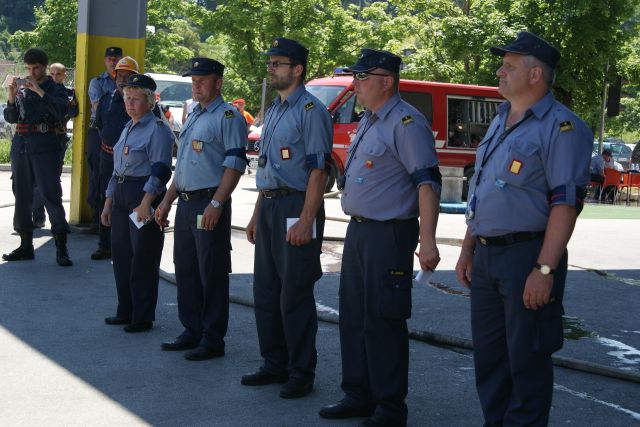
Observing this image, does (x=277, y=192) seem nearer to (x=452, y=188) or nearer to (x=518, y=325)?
(x=518, y=325)

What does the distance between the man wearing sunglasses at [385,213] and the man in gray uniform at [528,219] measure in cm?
59

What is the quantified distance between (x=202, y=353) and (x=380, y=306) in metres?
1.99

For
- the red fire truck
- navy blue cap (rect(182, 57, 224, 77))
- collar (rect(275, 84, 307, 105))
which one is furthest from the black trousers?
the red fire truck

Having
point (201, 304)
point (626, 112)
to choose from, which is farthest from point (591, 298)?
point (626, 112)

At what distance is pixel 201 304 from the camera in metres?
7.36

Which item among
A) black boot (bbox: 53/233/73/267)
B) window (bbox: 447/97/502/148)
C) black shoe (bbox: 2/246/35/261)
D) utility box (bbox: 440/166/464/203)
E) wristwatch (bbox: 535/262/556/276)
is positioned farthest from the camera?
window (bbox: 447/97/502/148)

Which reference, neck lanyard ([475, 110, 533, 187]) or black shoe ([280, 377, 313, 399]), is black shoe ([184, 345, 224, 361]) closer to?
black shoe ([280, 377, 313, 399])

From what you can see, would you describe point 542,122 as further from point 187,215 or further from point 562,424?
point 187,215

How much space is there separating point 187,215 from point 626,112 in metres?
43.5

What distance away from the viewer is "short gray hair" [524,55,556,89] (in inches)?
185

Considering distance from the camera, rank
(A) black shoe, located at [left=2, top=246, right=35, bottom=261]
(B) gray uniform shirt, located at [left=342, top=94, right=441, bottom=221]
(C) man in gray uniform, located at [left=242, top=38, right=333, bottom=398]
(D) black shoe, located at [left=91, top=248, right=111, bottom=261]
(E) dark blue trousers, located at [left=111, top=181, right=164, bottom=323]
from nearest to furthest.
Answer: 1. (B) gray uniform shirt, located at [left=342, top=94, right=441, bottom=221]
2. (C) man in gray uniform, located at [left=242, top=38, right=333, bottom=398]
3. (E) dark blue trousers, located at [left=111, top=181, right=164, bottom=323]
4. (A) black shoe, located at [left=2, top=246, right=35, bottom=261]
5. (D) black shoe, located at [left=91, top=248, right=111, bottom=261]

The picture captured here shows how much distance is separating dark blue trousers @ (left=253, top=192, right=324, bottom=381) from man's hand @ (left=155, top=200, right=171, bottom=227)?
1138 millimetres

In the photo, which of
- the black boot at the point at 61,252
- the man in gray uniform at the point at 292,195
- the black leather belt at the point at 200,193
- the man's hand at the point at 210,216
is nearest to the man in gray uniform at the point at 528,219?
the man in gray uniform at the point at 292,195

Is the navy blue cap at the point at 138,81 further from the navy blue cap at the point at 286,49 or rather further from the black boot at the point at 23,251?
the black boot at the point at 23,251
